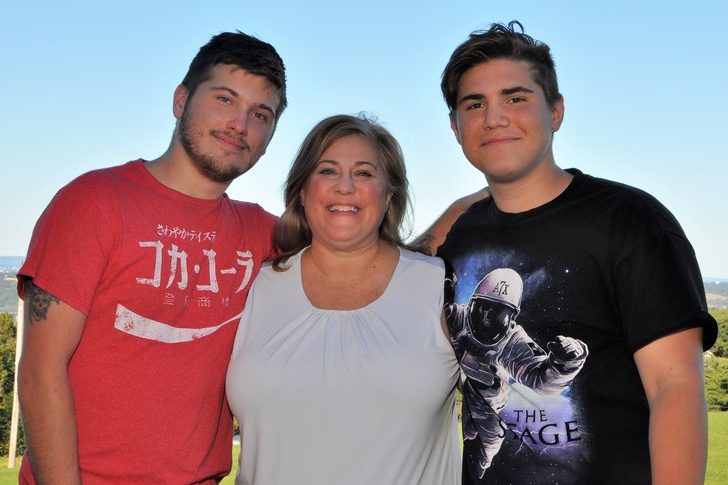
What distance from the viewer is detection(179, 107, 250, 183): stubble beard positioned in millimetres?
3482

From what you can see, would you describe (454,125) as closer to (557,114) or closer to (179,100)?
(557,114)

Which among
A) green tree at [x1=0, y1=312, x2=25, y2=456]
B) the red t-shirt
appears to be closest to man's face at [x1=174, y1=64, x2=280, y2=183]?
the red t-shirt

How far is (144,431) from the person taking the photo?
3.19 m

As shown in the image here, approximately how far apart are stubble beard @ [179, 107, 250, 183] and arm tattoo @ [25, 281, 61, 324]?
3.11 ft

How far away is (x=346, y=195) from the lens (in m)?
3.79

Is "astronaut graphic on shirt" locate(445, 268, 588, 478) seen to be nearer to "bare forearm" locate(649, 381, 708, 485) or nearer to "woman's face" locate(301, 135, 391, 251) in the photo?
"bare forearm" locate(649, 381, 708, 485)

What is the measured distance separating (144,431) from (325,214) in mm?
1439

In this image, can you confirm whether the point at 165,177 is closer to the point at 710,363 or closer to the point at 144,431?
the point at 144,431

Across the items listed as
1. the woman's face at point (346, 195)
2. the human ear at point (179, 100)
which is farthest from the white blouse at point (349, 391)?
the human ear at point (179, 100)

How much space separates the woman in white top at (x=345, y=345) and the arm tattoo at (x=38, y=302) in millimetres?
910

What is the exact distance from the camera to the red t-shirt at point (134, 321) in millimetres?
3051

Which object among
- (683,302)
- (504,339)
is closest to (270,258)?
(504,339)

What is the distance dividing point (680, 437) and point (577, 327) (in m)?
0.57

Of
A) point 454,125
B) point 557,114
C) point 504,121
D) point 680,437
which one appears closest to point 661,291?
point 680,437
